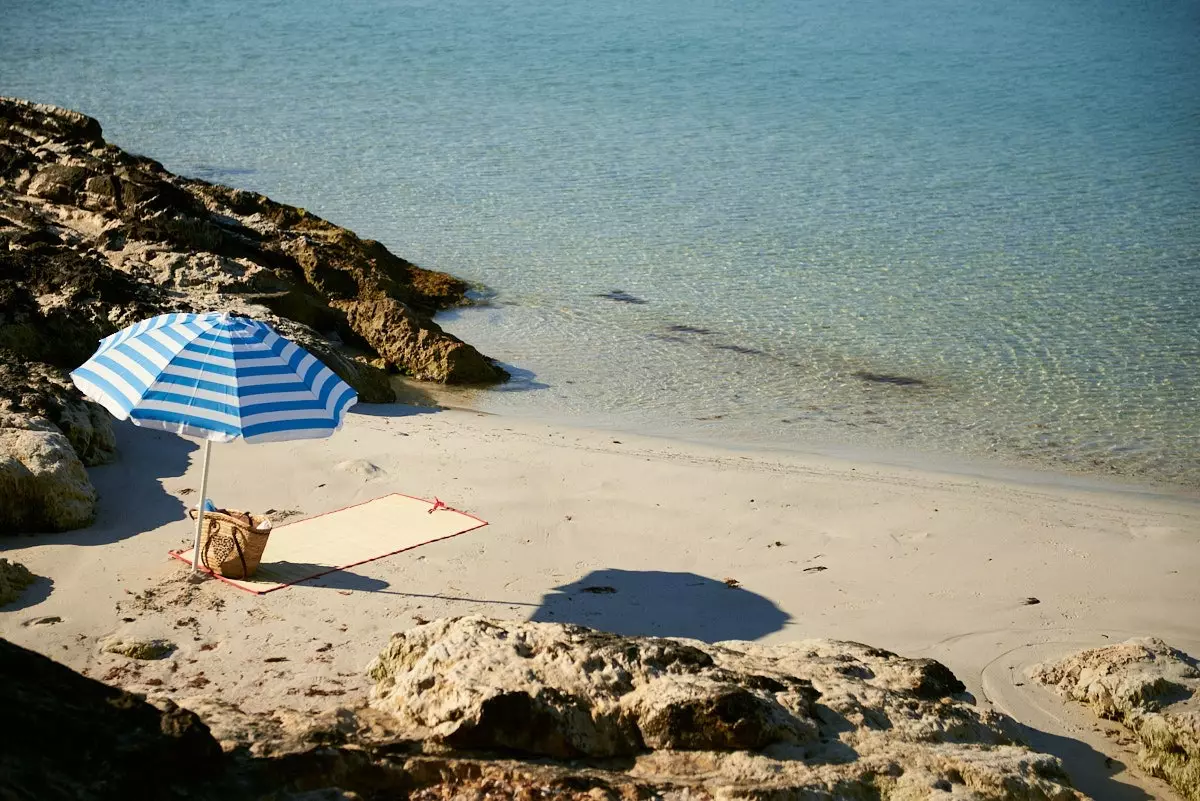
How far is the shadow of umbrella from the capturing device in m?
6.23

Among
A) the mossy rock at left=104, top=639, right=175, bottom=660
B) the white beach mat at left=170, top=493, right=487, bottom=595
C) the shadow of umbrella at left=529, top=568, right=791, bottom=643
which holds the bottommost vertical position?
the shadow of umbrella at left=529, top=568, right=791, bottom=643

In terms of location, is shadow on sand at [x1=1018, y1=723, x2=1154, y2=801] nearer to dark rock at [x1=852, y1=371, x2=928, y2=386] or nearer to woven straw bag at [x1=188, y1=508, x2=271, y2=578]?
woven straw bag at [x1=188, y1=508, x2=271, y2=578]

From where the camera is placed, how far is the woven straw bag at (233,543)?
6203 millimetres

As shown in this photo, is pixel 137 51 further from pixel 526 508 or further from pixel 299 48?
pixel 526 508

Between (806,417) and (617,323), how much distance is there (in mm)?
3379

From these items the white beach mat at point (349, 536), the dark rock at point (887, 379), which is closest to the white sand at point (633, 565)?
the white beach mat at point (349, 536)

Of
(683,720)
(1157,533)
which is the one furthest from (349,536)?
(1157,533)

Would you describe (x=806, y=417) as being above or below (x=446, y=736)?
below

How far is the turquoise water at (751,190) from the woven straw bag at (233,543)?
4861 mm

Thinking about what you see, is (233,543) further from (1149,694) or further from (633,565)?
(1149,694)

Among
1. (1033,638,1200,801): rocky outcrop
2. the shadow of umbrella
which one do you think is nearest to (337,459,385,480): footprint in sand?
the shadow of umbrella

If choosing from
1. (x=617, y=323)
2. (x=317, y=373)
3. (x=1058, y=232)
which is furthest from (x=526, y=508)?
(x=1058, y=232)

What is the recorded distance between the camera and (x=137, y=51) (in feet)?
126

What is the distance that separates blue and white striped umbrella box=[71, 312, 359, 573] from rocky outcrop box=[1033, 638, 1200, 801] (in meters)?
3.83
